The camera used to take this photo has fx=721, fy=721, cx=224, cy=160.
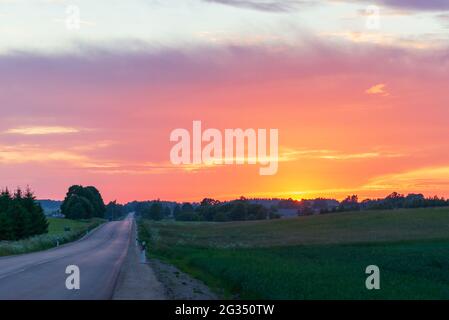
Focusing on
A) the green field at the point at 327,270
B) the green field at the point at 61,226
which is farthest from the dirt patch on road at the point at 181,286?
the green field at the point at 61,226

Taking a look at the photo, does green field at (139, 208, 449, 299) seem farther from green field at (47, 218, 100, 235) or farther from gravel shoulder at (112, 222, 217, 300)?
green field at (47, 218, 100, 235)

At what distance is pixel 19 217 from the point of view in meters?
83.0

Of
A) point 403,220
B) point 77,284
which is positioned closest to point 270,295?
point 77,284

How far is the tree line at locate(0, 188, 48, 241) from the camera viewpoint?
7894cm

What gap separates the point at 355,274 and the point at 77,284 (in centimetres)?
1226

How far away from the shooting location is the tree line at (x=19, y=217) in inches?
3108

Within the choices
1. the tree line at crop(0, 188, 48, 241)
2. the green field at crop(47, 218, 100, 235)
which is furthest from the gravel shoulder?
the green field at crop(47, 218, 100, 235)

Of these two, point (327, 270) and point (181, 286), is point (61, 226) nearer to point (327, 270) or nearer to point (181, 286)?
point (327, 270)

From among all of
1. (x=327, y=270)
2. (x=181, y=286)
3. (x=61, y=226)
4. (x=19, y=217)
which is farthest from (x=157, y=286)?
(x=61, y=226)

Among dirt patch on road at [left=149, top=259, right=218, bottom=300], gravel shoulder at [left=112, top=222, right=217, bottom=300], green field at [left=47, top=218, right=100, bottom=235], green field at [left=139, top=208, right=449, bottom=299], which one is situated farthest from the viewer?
green field at [left=47, top=218, right=100, bottom=235]

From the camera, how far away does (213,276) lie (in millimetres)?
32406

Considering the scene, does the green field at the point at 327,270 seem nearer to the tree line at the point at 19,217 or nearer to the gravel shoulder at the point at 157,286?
the gravel shoulder at the point at 157,286

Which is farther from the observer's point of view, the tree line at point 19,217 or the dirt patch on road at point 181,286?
Answer: the tree line at point 19,217
